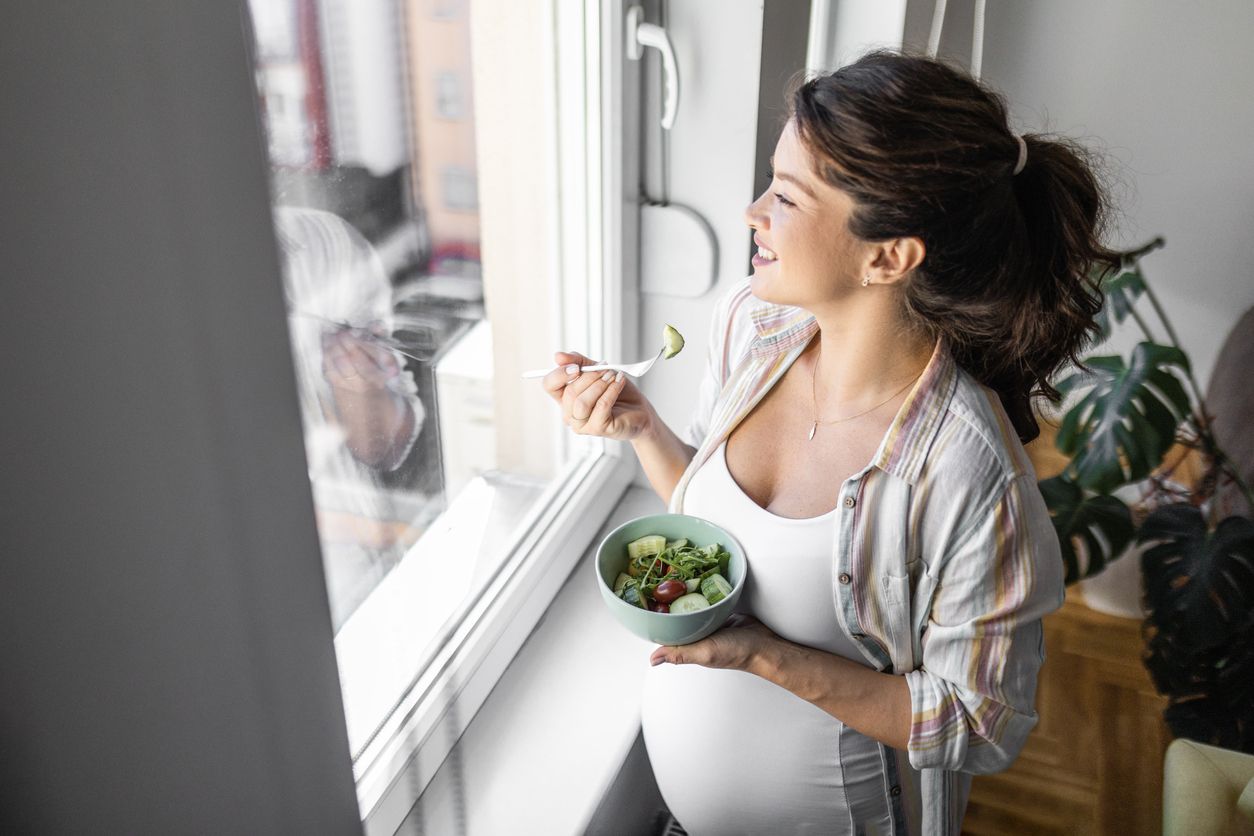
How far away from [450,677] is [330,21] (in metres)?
0.74

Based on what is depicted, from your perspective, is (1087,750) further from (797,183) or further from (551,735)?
(797,183)

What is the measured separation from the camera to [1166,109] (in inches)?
95.3

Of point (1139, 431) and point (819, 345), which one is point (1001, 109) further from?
point (1139, 431)

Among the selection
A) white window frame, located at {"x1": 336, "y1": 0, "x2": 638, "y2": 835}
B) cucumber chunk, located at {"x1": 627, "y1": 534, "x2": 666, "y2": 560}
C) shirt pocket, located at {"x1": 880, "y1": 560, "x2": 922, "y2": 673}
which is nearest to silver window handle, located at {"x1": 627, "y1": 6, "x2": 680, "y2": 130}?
white window frame, located at {"x1": 336, "y1": 0, "x2": 638, "y2": 835}

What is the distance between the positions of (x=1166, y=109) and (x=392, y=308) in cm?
220

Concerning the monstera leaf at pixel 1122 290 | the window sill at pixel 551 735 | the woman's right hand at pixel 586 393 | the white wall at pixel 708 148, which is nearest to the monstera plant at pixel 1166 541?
the monstera leaf at pixel 1122 290

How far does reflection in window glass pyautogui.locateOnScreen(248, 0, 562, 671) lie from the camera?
85 cm

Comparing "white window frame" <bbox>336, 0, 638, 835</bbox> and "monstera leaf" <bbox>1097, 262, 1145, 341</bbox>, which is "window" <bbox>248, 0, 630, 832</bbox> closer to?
"white window frame" <bbox>336, 0, 638, 835</bbox>

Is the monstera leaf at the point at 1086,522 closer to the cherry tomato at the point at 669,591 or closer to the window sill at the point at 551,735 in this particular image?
the window sill at the point at 551,735

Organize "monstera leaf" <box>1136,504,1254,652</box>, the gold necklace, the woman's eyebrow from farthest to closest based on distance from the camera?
1. "monstera leaf" <box>1136,504,1254,652</box>
2. the gold necklace
3. the woman's eyebrow

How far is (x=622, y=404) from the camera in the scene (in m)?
1.17

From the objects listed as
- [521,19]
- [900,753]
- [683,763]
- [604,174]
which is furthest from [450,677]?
[521,19]

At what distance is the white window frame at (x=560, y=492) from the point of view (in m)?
1.08

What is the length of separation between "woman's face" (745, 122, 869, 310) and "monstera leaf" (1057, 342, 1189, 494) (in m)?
0.92
